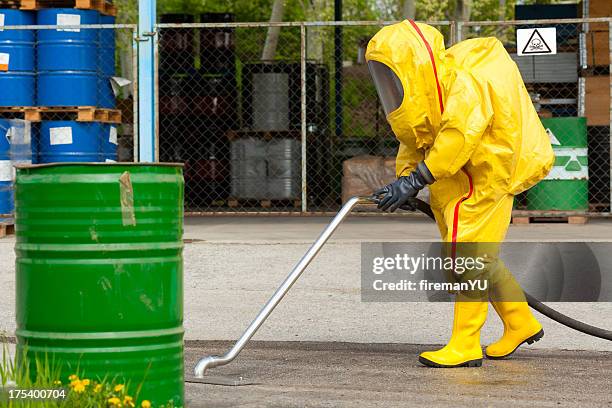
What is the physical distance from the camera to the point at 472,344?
6.66 metres

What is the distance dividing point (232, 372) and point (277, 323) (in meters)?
2.08

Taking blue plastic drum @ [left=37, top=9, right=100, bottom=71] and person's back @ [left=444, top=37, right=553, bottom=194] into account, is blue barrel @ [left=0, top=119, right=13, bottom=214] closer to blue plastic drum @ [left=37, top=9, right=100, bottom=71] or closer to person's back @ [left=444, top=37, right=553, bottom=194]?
blue plastic drum @ [left=37, top=9, right=100, bottom=71]

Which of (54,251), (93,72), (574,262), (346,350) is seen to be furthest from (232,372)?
(93,72)

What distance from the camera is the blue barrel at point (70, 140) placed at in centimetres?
1283

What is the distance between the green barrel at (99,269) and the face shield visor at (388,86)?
6.43 ft

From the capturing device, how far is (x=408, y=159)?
685cm

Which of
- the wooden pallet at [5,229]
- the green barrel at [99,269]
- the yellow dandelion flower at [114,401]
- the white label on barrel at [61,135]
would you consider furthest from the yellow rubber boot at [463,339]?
the white label on barrel at [61,135]

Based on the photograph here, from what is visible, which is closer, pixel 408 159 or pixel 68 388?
pixel 68 388

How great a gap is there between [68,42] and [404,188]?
7.23 meters

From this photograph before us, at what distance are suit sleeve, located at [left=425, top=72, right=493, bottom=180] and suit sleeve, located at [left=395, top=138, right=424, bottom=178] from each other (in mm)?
498

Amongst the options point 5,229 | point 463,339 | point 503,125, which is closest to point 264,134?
point 5,229

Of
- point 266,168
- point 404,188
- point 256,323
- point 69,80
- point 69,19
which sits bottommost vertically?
point 256,323

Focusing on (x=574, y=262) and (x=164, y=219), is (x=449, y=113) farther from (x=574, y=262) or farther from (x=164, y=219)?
(x=574, y=262)

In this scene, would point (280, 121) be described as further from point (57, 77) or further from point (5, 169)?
point (5, 169)
